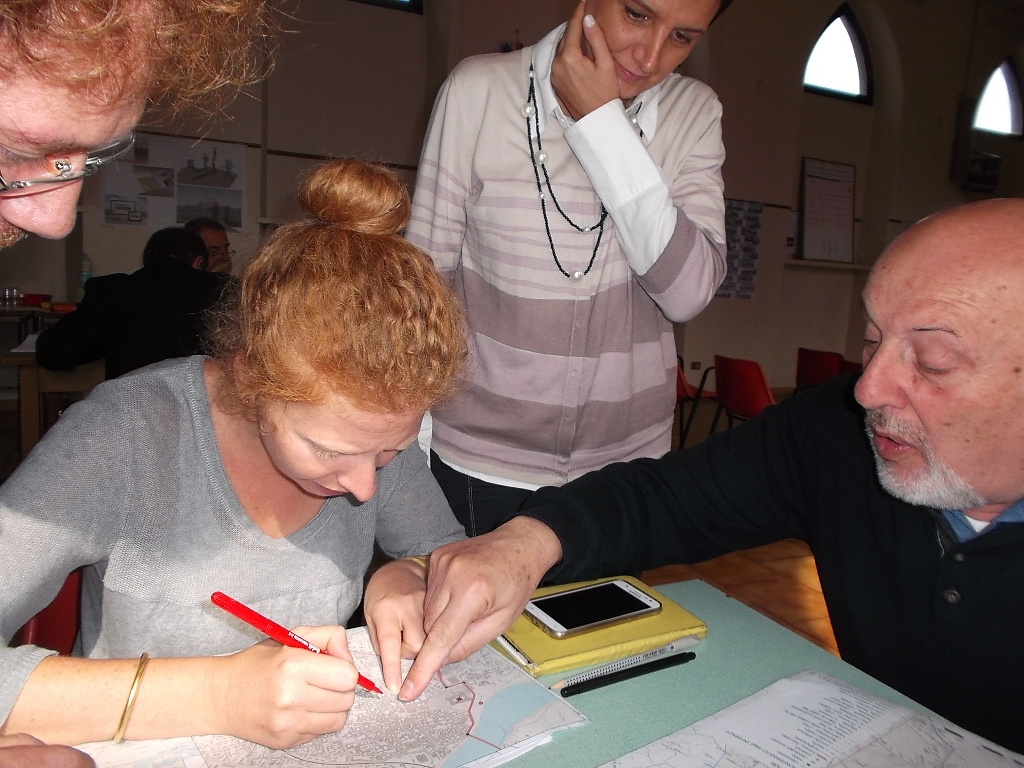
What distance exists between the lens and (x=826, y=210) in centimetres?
841

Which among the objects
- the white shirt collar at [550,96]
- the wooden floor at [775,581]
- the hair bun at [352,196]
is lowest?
the wooden floor at [775,581]

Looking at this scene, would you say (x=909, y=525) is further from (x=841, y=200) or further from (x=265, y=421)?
(x=841, y=200)

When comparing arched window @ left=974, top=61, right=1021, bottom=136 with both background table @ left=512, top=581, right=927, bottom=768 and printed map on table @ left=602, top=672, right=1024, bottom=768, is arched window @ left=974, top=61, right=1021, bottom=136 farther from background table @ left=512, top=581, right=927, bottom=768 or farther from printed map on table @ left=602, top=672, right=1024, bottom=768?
printed map on table @ left=602, top=672, right=1024, bottom=768

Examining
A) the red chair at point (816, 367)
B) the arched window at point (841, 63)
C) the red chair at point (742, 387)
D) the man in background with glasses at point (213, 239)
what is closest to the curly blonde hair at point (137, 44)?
the man in background with glasses at point (213, 239)

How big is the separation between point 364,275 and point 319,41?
6.07 meters

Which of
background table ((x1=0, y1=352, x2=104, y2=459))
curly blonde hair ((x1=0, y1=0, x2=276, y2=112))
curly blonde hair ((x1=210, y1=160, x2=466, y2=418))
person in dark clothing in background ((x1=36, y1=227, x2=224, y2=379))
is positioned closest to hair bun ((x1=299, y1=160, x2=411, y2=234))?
curly blonde hair ((x1=210, y1=160, x2=466, y2=418))

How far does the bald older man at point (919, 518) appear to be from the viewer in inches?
40.6

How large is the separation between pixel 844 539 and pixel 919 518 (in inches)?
5.4

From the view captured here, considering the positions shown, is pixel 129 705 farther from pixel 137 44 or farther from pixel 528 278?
pixel 528 278

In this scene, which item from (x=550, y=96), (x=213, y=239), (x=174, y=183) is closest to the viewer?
(x=550, y=96)

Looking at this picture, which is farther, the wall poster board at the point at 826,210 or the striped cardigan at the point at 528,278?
the wall poster board at the point at 826,210

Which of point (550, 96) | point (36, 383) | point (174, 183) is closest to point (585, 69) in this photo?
point (550, 96)

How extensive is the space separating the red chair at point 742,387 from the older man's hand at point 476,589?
3.19 meters

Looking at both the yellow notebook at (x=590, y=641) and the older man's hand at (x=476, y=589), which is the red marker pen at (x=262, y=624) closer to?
the older man's hand at (x=476, y=589)
